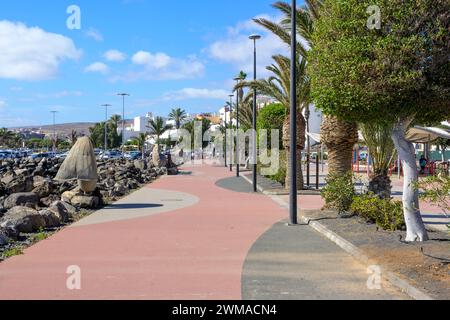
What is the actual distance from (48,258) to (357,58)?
645 cm

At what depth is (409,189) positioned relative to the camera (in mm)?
9711

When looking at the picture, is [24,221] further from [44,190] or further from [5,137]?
[5,137]

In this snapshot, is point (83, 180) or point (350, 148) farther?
point (83, 180)

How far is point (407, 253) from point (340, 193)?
5.19m

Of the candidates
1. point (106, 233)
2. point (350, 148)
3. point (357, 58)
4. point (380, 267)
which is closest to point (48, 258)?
point (106, 233)

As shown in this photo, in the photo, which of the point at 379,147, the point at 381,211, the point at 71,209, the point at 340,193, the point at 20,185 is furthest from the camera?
the point at 20,185

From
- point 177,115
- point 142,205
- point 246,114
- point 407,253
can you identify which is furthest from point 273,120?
point 177,115

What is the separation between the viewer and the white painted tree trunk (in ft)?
32.0

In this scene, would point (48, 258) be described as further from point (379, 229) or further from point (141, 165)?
point (141, 165)

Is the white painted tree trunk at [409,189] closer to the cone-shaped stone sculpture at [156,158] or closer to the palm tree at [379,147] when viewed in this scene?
the palm tree at [379,147]

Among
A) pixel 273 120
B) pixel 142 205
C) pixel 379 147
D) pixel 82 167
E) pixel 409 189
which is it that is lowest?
pixel 142 205

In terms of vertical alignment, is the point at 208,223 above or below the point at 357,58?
below

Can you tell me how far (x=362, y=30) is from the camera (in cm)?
930
